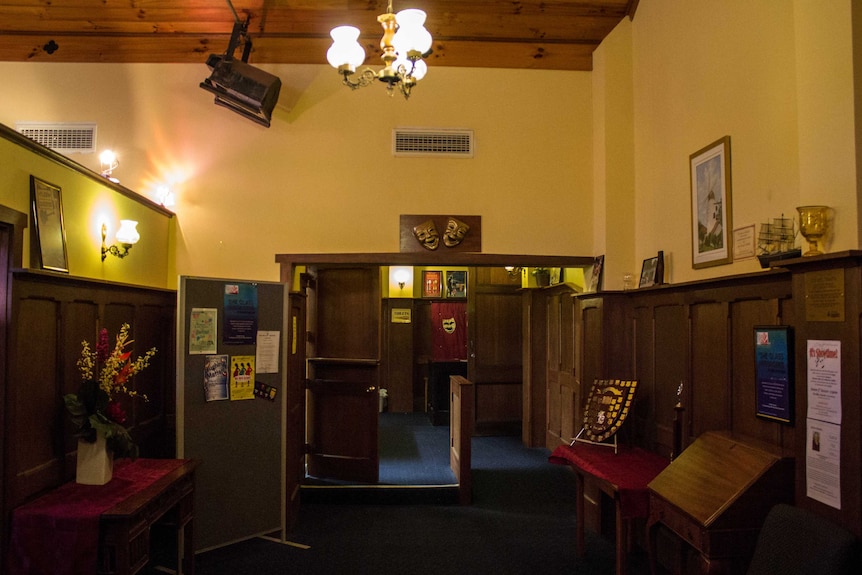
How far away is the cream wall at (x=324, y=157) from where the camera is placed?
4.99 meters

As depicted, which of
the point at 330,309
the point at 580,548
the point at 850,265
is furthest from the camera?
the point at 330,309

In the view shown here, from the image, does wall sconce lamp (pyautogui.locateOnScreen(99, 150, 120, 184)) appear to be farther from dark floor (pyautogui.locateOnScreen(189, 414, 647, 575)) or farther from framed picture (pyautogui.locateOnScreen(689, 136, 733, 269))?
framed picture (pyautogui.locateOnScreen(689, 136, 733, 269))

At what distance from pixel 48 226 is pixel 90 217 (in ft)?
1.75

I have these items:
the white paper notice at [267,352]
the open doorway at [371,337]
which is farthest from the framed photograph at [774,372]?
the white paper notice at [267,352]

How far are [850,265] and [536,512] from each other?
11.5 feet

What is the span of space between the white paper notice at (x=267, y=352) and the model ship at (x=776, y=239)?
10.5 feet

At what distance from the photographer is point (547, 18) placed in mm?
4984

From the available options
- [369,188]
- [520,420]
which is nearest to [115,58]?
[369,188]

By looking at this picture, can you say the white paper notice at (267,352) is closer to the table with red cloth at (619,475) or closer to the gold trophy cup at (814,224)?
the table with red cloth at (619,475)

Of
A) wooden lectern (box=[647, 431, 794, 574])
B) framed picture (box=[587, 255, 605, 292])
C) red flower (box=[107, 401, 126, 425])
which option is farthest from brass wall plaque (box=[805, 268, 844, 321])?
red flower (box=[107, 401, 126, 425])

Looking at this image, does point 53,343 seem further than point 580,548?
Result: No

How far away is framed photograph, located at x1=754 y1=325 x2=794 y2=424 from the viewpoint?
8.89ft

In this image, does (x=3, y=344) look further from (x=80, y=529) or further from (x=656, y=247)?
(x=656, y=247)

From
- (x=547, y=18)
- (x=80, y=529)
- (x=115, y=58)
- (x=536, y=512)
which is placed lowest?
(x=536, y=512)
